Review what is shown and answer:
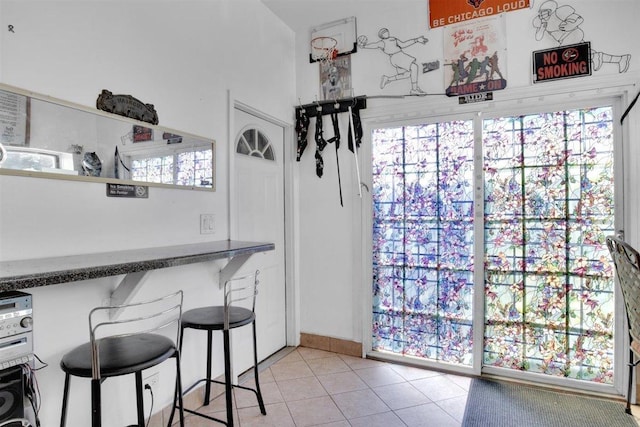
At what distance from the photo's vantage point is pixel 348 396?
2.31 meters

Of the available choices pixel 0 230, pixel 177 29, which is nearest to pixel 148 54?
pixel 177 29

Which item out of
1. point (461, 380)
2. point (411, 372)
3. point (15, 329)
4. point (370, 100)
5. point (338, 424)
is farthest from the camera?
point (370, 100)

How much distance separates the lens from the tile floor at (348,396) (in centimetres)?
204

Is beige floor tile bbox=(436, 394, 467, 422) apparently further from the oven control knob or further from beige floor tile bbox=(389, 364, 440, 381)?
the oven control knob

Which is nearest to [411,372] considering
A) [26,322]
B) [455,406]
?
[455,406]

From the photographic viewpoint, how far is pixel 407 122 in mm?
2791

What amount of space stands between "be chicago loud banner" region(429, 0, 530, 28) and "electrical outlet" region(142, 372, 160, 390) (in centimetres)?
295

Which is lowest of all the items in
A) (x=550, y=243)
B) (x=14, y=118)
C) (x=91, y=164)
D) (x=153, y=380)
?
(x=153, y=380)

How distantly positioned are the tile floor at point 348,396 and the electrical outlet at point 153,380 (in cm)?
31

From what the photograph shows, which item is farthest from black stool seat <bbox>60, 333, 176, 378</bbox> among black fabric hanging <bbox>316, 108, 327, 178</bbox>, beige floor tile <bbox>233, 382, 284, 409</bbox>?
black fabric hanging <bbox>316, 108, 327, 178</bbox>

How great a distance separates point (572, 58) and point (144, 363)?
2.94m

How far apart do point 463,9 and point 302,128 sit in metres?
1.50

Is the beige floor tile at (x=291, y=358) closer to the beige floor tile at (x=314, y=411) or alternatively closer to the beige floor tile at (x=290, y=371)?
the beige floor tile at (x=290, y=371)

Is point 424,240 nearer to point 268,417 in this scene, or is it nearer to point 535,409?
point 535,409
